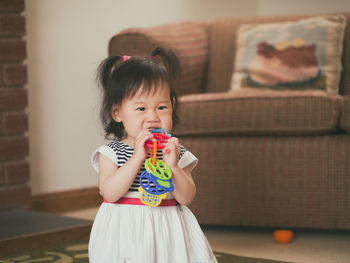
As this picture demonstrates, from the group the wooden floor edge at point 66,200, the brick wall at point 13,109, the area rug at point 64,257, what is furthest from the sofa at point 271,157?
the wooden floor edge at point 66,200

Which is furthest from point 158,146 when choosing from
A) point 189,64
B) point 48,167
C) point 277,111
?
point 48,167

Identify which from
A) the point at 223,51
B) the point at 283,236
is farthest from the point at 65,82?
the point at 283,236

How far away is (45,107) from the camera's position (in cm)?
235

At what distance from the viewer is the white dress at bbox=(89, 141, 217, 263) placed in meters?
1.12

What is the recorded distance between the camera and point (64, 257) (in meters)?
1.60

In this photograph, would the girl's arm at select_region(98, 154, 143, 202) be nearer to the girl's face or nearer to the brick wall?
the girl's face

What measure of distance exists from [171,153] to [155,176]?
7cm

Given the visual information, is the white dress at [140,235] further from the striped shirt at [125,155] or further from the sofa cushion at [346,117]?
the sofa cushion at [346,117]

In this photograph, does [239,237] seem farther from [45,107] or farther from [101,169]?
[45,107]

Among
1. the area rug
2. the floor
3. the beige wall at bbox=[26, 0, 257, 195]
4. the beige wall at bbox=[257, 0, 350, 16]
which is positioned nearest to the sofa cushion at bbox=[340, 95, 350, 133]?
the floor

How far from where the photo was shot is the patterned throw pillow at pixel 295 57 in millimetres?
2172

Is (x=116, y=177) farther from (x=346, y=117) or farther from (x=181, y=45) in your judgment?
(x=181, y=45)

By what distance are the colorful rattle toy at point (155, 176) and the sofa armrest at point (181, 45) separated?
898mm

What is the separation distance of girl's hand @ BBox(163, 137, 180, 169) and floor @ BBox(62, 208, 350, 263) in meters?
0.61
